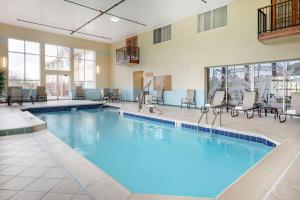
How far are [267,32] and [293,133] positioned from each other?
3.60 meters

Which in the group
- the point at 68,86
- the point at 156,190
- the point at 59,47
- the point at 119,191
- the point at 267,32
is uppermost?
the point at 59,47

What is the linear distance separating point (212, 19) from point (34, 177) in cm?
864

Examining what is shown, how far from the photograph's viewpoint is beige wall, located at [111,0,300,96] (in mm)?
7270

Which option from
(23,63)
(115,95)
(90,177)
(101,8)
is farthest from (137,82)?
(90,177)

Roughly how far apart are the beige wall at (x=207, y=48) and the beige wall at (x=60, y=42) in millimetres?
2996

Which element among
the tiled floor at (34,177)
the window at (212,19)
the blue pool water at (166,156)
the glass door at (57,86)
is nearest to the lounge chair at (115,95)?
the glass door at (57,86)

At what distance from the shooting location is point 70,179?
2238 millimetres

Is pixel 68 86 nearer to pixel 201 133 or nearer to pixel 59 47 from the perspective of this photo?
pixel 59 47

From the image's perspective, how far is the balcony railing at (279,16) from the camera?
20.6 feet

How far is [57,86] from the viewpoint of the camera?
43.8 feet

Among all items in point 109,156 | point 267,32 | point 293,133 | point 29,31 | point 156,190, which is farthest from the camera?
point 29,31

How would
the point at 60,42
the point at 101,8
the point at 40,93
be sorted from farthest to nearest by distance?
the point at 60,42 → the point at 40,93 → the point at 101,8

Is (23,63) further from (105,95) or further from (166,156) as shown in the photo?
(166,156)

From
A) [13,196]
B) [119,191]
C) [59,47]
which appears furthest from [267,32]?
[59,47]
